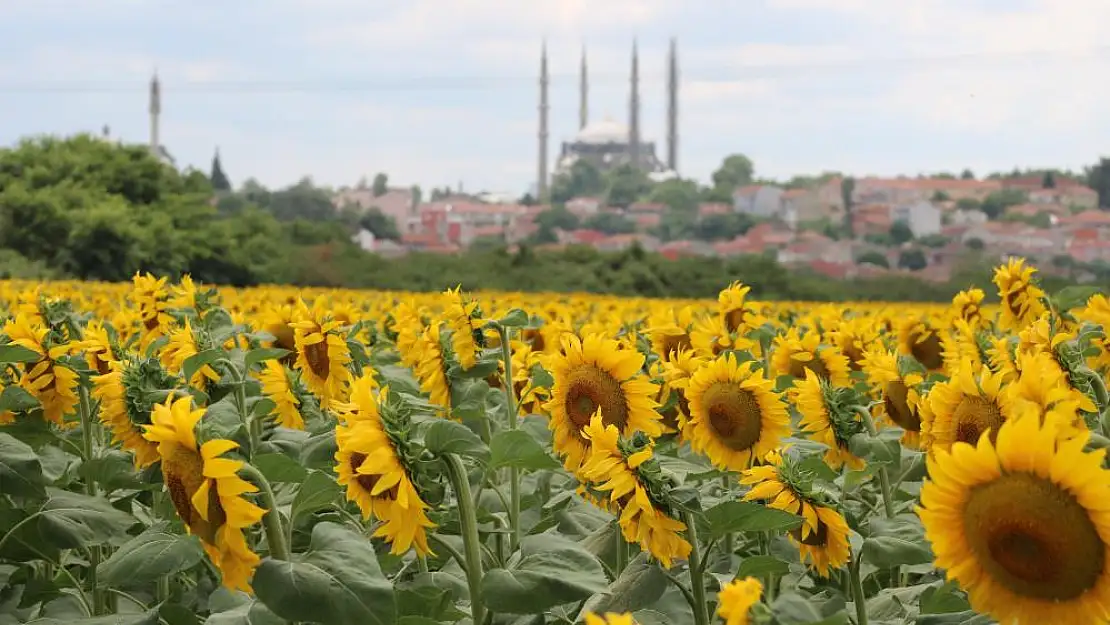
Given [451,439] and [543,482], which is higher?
[451,439]

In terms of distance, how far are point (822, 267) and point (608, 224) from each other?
4236 cm

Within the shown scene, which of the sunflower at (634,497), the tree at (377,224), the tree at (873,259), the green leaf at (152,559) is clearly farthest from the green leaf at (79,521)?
the tree at (377,224)

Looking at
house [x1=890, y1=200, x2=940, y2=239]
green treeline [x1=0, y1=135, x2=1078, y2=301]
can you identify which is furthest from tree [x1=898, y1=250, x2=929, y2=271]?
green treeline [x1=0, y1=135, x2=1078, y2=301]

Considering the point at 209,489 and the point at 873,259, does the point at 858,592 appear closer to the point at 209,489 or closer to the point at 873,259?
the point at 209,489

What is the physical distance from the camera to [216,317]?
3.78 meters

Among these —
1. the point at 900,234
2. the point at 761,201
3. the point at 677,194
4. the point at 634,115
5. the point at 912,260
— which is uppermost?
the point at 634,115

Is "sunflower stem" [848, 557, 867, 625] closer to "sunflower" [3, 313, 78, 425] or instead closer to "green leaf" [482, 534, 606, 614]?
"green leaf" [482, 534, 606, 614]

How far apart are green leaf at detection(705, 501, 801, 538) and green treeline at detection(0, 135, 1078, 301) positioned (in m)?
31.5

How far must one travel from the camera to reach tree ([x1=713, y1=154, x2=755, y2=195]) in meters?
137

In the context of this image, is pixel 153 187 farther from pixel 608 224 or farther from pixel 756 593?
pixel 608 224

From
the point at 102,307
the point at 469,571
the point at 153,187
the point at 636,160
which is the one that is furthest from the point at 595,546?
the point at 636,160

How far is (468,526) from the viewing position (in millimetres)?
1935

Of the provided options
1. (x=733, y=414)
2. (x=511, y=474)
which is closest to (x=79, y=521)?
(x=511, y=474)

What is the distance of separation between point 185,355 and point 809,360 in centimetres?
165
